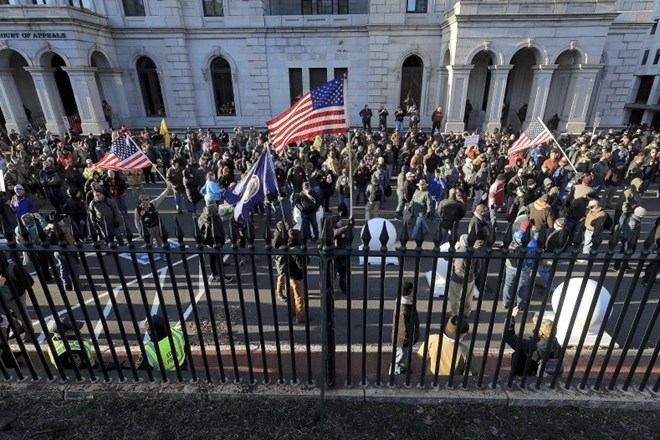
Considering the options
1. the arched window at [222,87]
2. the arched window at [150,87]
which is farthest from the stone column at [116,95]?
the arched window at [222,87]

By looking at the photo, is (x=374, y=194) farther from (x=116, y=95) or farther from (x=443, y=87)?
(x=116, y=95)

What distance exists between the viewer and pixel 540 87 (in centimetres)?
2289

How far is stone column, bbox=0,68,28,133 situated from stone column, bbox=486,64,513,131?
97.0 ft

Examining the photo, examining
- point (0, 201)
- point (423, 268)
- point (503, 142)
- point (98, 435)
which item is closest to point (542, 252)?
point (98, 435)

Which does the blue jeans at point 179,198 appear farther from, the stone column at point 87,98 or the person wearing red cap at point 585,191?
the stone column at point 87,98

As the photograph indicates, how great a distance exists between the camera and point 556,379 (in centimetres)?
332

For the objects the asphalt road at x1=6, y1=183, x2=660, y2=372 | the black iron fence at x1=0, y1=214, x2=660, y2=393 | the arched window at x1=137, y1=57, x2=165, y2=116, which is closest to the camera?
Answer: the black iron fence at x1=0, y1=214, x2=660, y2=393

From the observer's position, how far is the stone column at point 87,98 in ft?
74.2

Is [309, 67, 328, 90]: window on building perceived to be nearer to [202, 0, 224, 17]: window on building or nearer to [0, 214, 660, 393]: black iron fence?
[202, 0, 224, 17]: window on building

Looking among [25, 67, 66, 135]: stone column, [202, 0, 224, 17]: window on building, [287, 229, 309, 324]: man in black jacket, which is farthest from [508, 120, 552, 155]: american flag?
[25, 67, 66, 135]: stone column

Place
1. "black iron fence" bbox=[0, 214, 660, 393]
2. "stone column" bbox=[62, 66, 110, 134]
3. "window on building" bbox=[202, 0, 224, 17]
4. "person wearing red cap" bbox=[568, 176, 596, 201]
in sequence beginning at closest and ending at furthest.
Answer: "black iron fence" bbox=[0, 214, 660, 393] < "person wearing red cap" bbox=[568, 176, 596, 201] < "stone column" bbox=[62, 66, 110, 134] < "window on building" bbox=[202, 0, 224, 17]

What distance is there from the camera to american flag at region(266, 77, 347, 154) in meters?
7.54

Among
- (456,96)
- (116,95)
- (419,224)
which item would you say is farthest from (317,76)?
(419,224)

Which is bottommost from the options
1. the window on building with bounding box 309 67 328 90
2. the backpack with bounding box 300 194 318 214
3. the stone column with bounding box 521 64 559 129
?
the backpack with bounding box 300 194 318 214
